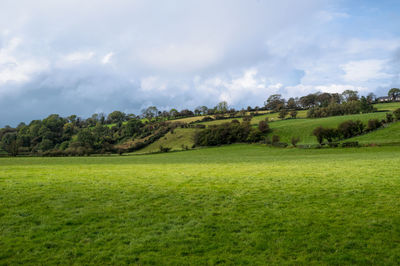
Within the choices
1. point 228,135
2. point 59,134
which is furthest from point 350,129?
point 59,134

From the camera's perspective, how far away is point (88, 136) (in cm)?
11875

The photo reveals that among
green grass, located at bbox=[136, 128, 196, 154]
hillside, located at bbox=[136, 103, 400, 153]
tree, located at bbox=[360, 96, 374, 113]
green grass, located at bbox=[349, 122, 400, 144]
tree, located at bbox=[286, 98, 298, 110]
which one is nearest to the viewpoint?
green grass, located at bbox=[349, 122, 400, 144]

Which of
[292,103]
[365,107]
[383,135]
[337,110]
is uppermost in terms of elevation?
[292,103]

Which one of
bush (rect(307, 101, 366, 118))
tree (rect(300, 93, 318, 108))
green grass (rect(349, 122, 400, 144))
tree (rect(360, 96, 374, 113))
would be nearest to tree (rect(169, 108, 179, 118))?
bush (rect(307, 101, 366, 118))

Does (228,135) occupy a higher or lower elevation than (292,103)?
lower

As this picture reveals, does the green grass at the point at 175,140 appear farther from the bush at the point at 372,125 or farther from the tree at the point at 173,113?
the bush at the point at 372,125

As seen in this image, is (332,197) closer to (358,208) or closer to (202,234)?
(358,208)

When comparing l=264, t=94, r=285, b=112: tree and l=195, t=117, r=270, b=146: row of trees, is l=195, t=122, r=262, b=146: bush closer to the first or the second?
l=195, t=117, r=270, b=146: row of trees

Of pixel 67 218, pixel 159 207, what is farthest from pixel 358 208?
pixel 67 218

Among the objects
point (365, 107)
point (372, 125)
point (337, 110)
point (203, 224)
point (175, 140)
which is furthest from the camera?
point (337, 110)

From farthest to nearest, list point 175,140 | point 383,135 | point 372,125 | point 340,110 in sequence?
point 340,110 → point 175,140 → point 372,125 → point 383,135

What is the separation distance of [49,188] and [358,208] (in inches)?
732

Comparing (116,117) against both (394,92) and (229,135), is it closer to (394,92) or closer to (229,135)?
(229,135)

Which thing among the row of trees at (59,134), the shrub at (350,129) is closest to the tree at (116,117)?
the row of trees at (59,134)
